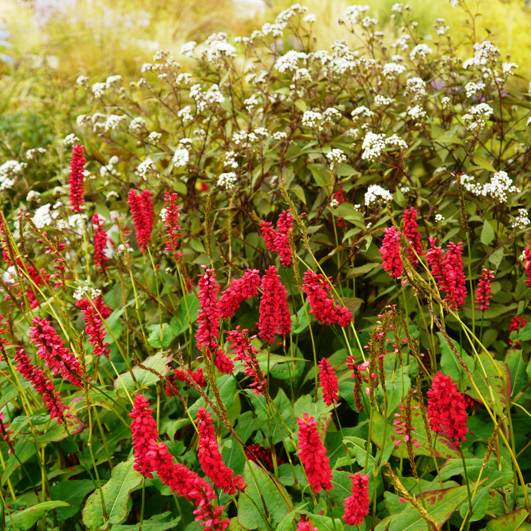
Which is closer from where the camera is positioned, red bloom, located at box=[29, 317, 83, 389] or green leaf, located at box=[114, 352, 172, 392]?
red bloom, located at box=[29, 317, 83, 389]

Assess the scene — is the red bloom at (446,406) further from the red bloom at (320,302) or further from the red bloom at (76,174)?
the red bloom at (76,174)

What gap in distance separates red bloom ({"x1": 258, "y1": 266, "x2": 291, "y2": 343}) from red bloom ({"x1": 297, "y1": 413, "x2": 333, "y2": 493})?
47 centimetres

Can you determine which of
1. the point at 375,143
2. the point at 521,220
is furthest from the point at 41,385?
the point at 521,220

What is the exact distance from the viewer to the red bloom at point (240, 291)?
1526 millimetres

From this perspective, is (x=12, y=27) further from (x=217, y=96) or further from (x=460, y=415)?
(x=460, y=415)

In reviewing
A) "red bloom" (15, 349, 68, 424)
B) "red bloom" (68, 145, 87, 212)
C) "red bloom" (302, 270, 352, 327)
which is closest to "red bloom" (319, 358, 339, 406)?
"red bloom" (302, 270, 352, 327)

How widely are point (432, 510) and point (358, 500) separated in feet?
0.93

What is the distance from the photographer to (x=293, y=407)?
1675mm

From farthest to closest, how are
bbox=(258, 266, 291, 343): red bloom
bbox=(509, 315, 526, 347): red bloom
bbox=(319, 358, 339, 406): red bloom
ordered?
bbox=(509, 315, 526, 347): red bloom < bbox=(258, 266, 291, 343): red bloom < bbox=(319, 358, 339, 406): red bloom

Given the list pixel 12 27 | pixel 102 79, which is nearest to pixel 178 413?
pixel 102 79

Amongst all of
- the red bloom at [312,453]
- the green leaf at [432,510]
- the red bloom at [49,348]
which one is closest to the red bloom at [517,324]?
the green leaf at [432,510]

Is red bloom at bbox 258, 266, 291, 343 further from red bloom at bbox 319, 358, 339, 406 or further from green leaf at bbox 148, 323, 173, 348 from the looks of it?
green leaf at bbox 148, 323, 173, 348

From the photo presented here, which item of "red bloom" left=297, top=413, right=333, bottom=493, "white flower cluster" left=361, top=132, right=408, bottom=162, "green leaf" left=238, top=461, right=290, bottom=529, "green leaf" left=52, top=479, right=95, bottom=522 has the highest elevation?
"white flower cluster" left=361, top=132, right=408, bottom=162

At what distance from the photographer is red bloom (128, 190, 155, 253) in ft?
6.21
